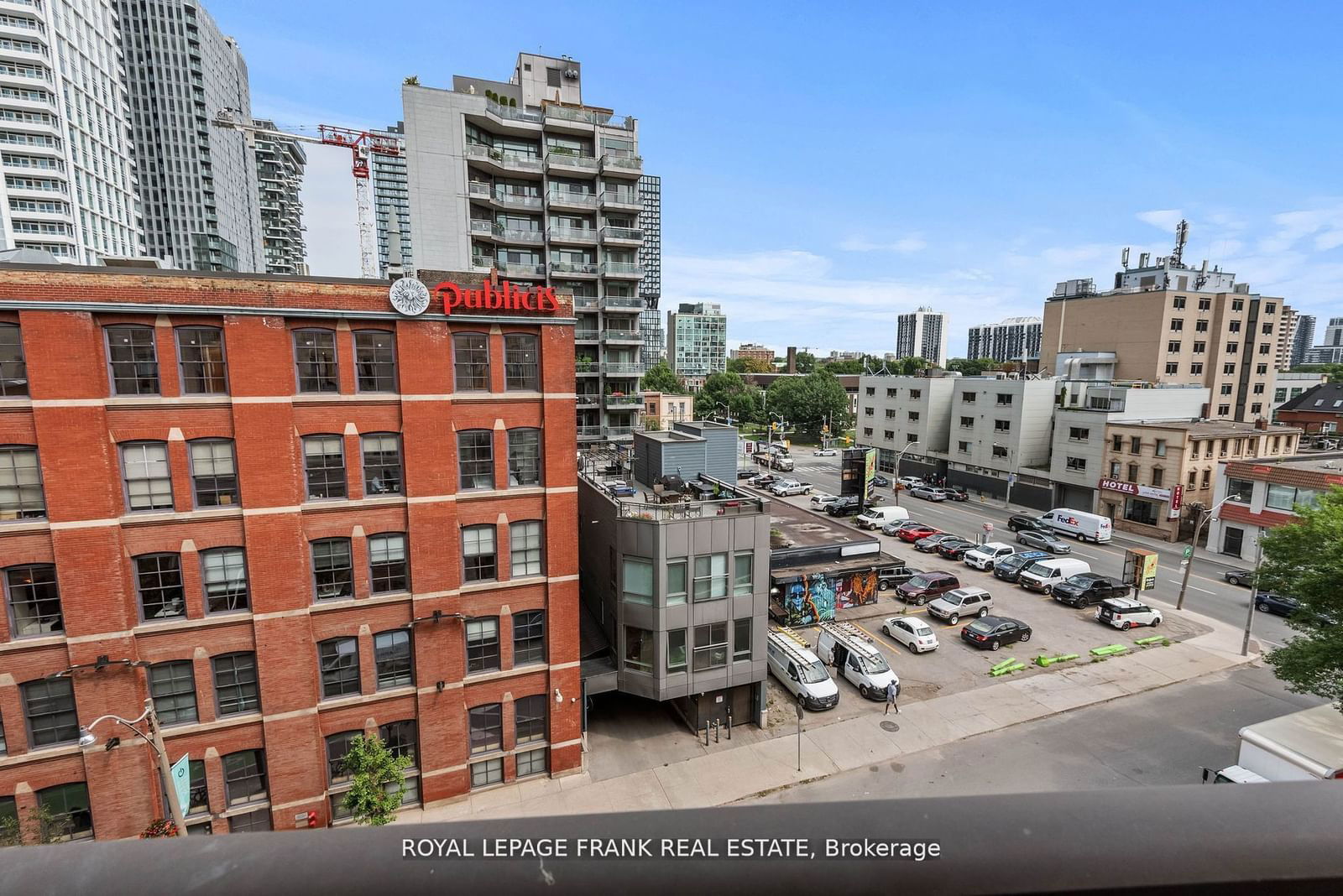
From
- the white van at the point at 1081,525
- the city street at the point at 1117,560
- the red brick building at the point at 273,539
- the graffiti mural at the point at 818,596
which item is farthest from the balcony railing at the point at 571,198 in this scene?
the white van at the point at 1081,525

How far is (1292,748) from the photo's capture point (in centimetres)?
2008

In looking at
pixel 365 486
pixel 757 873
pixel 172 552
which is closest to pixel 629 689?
pixel 365 486

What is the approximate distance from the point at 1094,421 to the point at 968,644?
114 feet

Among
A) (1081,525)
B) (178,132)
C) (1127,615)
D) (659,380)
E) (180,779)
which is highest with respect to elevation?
(178,132)

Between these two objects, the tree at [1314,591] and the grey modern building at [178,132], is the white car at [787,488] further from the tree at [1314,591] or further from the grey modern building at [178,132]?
the grey modern building at [178,132]

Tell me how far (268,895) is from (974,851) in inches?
63.6

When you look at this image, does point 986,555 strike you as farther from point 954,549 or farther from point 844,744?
point 844,744

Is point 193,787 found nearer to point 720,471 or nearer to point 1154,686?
point 720,471

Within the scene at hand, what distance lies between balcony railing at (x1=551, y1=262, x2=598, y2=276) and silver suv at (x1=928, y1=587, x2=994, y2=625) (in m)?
33.0

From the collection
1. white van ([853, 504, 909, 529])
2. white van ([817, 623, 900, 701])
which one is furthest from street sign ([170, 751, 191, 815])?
white van ([853, 504, 909, 529])

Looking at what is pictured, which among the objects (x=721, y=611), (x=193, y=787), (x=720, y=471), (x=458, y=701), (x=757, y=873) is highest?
(x=757, y=873)

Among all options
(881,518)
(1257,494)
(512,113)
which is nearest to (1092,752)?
(881,518)

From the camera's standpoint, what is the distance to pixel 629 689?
77.4ft

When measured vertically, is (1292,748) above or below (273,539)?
below
